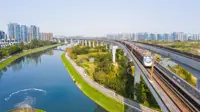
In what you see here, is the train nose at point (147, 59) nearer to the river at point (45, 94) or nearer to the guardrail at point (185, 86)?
the guardrail at point (185, 86)

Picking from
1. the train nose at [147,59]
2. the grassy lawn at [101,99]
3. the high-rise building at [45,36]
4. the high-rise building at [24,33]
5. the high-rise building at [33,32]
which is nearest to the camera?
the train nose at [147,59]

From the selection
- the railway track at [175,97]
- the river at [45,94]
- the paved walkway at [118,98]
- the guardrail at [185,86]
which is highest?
the guardrail at [185,86]

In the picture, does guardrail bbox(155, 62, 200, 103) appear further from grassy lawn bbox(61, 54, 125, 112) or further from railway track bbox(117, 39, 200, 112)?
grassy lawn bbox(61, 54, 125, 112)

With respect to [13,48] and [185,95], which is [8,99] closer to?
[185,95]

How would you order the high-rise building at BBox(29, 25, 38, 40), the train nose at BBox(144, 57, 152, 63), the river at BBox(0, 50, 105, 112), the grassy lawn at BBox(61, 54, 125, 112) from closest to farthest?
the train nose at BBox(144, 57, 152, 63)
the grassy lawn at BBox(61, 54, 125, 112)
the river at BBox(0, 50, 105, 112)
the high-rise building at BBox(29, 25, 38, 40)

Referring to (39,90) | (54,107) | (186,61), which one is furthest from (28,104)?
(186,61)

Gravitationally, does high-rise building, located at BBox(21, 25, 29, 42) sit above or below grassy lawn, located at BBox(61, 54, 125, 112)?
above

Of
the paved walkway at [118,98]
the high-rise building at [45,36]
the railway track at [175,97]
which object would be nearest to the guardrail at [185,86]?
the railway track at [175,97]

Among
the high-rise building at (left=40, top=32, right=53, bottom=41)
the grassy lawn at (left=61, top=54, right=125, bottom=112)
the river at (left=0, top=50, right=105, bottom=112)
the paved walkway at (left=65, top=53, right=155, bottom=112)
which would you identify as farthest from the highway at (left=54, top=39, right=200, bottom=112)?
the high-rise building at (left=40, top=32, right=53, bottom=41)

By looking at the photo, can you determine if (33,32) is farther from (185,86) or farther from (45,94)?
(185,86)
